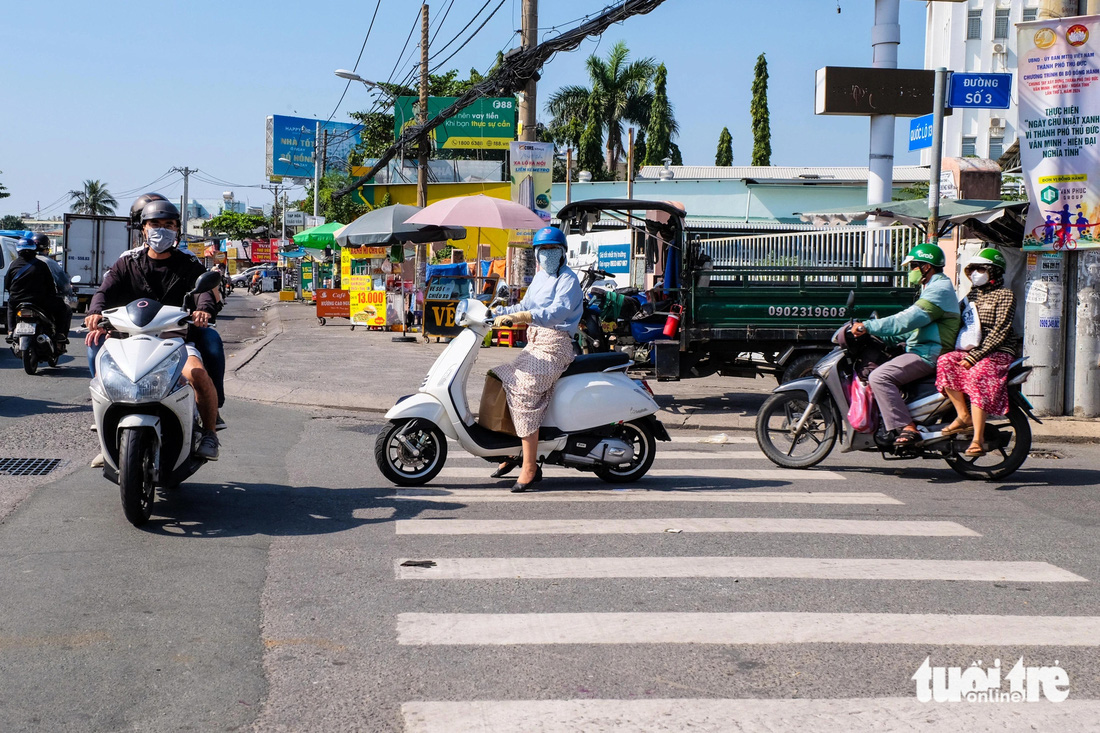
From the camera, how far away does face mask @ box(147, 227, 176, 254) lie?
6797mm

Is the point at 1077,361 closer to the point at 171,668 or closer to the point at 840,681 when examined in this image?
the point at 840,681

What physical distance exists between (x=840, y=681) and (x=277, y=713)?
204 cm

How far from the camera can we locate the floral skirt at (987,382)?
26.3ft

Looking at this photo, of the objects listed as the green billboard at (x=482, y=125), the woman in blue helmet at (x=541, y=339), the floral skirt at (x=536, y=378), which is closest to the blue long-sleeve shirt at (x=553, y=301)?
the woman in blue helmet at (x=541, y=339)

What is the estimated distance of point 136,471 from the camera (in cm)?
575

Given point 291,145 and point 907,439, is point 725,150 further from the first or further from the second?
point 907,439

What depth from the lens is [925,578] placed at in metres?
5.42

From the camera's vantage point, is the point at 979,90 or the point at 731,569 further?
the point at 979,90

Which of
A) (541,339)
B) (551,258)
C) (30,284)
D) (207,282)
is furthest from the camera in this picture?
(30,284)

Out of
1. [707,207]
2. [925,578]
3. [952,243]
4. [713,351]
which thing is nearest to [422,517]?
[925,578]

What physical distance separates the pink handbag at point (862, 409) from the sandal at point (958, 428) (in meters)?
0.54

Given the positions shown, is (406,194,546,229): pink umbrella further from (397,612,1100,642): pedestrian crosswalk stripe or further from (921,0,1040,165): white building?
(921,0,1040,165): white building

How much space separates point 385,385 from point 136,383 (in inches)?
319

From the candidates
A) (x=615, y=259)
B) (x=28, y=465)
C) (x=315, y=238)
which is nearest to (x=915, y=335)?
(x=28, y=465)
